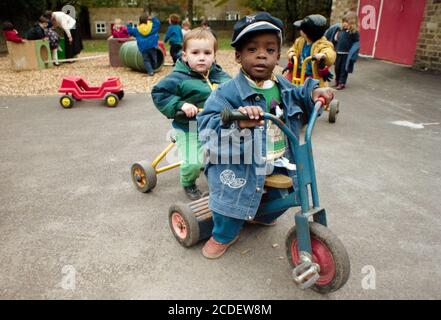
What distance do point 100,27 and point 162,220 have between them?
31.0m

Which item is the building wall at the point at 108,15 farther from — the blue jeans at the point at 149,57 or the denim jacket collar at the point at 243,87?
the denim jacket collar at the point at 243,87

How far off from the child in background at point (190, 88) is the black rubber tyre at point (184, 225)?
2.00 feet

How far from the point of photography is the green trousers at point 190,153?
324cm

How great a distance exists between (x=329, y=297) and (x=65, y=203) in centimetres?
244

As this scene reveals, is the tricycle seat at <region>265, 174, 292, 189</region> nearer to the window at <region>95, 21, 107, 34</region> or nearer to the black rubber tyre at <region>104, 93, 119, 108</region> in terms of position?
the black rubber tyre at <region>104, 93, 119, 108</region>

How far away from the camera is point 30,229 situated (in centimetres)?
296

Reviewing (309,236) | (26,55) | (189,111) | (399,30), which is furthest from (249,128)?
(26,55)

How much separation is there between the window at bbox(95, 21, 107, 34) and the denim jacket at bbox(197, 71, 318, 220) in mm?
31287

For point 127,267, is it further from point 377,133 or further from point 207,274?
point 377,133

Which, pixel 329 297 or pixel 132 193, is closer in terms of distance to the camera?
pixel 329 297

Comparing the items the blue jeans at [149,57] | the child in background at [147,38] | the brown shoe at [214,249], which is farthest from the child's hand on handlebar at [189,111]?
the blue jeans at [149,57]

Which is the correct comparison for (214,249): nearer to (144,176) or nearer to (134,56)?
(144,176)

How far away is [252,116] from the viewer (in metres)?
1.73
